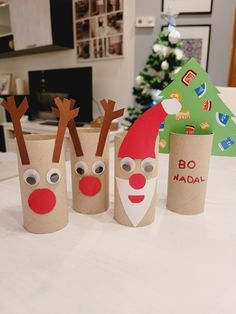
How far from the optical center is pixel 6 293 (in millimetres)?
333

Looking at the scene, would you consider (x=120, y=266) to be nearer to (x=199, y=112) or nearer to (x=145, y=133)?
(x=145, y=133)

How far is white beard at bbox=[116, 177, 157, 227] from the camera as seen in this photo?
1.59 ft

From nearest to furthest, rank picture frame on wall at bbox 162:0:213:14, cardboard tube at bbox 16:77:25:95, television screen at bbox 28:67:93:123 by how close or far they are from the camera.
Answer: picture frame on wall at bbox 162:0:213:14
television screen at bbox 28:67:93:123
cardboard tube at bbox 16:77:25:95

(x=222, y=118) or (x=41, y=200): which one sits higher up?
(x=222, y=118)

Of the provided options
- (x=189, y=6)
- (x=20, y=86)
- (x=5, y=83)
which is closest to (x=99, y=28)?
(x=189, y=6)

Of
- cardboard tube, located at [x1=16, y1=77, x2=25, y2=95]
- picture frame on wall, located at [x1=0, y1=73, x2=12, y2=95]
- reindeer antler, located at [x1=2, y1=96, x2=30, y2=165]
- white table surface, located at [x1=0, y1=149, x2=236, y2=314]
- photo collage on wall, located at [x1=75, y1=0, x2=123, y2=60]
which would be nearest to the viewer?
white table surface, located at [x1=0, y1=149, x2=236, y2=314]

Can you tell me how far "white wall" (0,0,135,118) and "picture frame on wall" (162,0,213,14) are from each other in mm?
359

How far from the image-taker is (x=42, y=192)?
0.46 m

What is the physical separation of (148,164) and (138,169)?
21 mm

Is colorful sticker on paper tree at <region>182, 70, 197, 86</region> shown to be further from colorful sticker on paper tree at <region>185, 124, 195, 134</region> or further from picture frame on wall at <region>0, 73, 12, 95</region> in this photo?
picture frame on wall at <region>0, 73, 12, 95</region>

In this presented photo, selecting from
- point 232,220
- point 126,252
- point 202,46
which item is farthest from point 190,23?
point 126,252

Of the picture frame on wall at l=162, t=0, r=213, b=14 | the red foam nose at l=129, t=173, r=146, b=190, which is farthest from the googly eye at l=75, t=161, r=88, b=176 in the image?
the picture frame on wall at l=162, t=0, r=213, b=14

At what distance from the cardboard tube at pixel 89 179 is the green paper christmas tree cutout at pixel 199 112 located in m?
0.15

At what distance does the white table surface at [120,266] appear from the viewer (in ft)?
1.05
